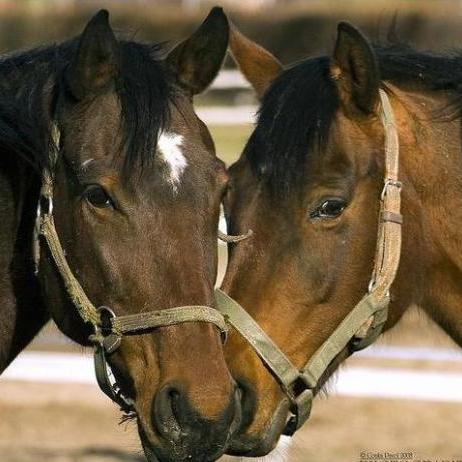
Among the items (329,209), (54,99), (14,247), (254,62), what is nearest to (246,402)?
(329,209)

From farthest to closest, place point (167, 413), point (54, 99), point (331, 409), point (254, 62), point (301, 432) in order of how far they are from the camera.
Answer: point (331, 409), point (301, 432), point (254, 62), point (54, 99), point (167, 413)

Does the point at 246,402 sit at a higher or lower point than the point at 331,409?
higher

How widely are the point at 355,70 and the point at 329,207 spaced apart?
1.80 ft

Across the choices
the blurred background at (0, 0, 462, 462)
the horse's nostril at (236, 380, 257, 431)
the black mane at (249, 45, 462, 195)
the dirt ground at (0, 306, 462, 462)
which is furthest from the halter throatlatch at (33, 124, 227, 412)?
the dirt ground at (0, 306, 462, 462)

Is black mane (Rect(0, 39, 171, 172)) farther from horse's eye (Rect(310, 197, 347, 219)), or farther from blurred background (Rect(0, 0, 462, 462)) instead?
blurred background (Rect(0, 0, 462, 462))

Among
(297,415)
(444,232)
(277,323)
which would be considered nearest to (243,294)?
(277,323)

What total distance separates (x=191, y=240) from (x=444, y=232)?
3.76ft

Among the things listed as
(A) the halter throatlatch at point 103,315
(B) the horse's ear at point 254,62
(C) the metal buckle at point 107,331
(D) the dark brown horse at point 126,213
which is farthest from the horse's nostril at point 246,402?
(B) the horse's ear at point 254,62

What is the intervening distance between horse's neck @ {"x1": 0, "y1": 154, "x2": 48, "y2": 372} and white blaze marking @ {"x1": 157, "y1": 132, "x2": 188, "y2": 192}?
55cm

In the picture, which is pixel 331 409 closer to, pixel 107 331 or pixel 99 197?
pixel 107 331

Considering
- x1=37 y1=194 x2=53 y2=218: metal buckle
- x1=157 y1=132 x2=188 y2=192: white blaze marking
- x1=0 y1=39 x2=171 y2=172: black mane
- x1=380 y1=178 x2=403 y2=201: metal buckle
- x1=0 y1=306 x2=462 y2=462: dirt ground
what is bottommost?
x1=0 y1=306 x2=462 y2=462: dirt ground

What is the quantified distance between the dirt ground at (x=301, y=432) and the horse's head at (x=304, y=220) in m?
2.88

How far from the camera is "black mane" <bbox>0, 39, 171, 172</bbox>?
3926 mm

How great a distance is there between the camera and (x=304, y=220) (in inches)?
168
